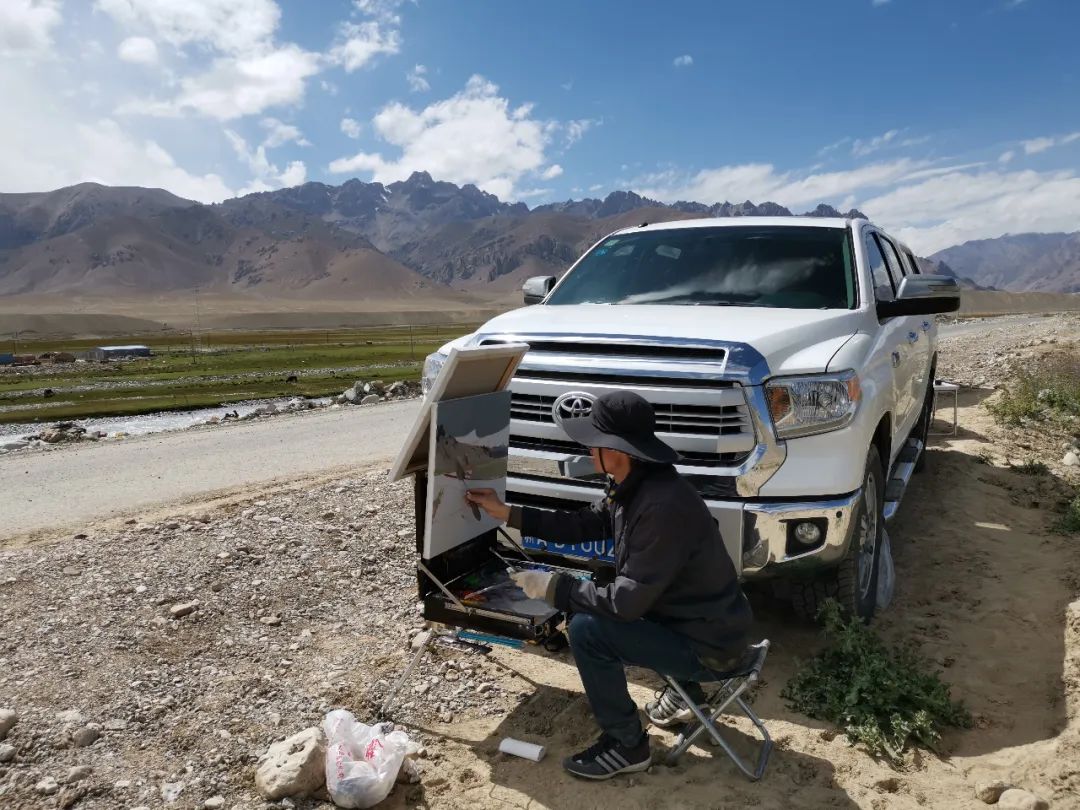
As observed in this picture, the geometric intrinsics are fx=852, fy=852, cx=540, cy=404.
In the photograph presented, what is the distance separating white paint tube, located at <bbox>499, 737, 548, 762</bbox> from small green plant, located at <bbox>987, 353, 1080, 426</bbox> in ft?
35.9

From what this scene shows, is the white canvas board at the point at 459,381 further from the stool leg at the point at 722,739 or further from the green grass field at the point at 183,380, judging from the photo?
the green grass field at the point at 183,380

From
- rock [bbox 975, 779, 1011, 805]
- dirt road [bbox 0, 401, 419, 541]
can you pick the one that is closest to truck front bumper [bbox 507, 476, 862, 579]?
rock [bbox 975, 779, 1011, 805]

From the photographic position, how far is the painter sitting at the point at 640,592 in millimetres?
3434

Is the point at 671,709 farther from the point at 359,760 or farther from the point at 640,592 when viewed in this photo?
the point at 359,760

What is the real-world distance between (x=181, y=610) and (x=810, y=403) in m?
4.04

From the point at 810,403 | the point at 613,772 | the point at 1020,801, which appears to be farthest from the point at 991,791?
the point at 810,403

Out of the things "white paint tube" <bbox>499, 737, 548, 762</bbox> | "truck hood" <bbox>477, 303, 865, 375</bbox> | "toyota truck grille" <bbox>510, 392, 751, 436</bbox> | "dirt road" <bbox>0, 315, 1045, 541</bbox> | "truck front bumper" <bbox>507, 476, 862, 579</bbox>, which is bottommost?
"dirt road" <bbox>0, 315, 1045, 541</bbox>

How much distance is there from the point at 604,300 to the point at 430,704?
2.98m

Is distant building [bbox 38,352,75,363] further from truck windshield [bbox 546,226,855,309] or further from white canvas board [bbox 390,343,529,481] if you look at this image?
white canvas board [bbox 390,343,529,481]

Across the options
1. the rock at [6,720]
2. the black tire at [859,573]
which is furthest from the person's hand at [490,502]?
the rock at [6,720]

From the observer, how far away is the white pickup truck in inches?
164

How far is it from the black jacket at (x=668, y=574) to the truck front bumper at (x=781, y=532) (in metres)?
0.50

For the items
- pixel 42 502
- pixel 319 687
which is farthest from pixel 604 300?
pixel 42 502

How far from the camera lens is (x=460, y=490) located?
4352 millimetres
